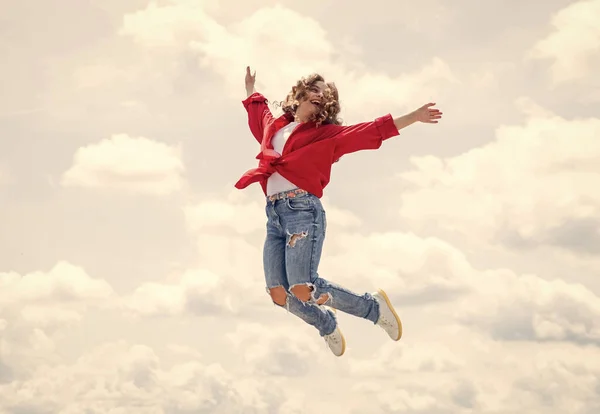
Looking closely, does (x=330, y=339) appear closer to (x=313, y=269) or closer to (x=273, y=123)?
(x=313, y=269)

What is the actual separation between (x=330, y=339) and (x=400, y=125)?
317 centimetres

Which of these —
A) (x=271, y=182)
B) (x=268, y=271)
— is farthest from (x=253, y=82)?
(x=268, y=271)

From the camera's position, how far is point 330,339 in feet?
38.3

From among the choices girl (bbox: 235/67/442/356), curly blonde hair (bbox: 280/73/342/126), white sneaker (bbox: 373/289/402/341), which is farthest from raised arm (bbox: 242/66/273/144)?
white sneaker (bbox: 373/289/402/341)

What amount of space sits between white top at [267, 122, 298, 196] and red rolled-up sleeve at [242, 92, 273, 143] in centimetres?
53

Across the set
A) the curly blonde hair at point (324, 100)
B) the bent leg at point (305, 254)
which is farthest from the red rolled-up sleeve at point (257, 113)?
the bent leg at point (305, 254)

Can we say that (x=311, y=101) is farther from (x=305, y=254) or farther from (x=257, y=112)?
(x=305, y=254)

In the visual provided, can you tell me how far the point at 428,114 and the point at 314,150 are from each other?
4.81 feet

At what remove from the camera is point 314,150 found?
418 inches

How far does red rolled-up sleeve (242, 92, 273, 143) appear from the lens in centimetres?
1176

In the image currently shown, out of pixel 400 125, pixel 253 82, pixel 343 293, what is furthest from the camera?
pixel 253 82

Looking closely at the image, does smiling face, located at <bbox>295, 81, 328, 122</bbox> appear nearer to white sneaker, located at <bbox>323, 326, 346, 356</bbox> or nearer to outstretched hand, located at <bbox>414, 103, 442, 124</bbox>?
outstretched hand, located at <bbox>414, 103, 442, 124</bbox>

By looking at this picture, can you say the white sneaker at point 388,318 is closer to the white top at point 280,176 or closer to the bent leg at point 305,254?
the bent leg at point 305,254

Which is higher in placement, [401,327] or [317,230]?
[317,230]
